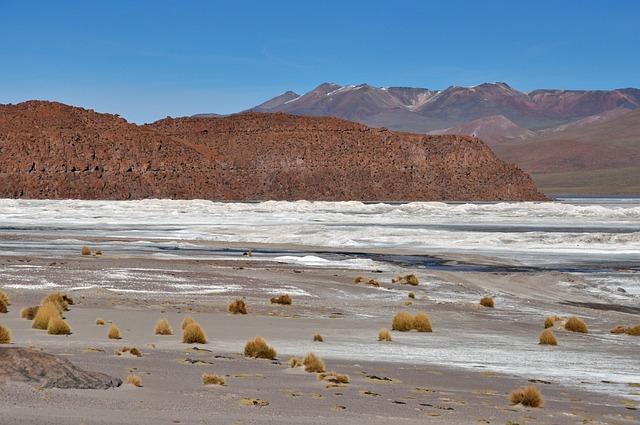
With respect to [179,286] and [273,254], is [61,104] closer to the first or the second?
[273,254]

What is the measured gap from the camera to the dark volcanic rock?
945cm

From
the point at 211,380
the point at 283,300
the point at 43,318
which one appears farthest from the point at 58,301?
the point at 211,380

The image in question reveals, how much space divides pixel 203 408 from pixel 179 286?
697 inches

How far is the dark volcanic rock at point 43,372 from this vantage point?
372 inches

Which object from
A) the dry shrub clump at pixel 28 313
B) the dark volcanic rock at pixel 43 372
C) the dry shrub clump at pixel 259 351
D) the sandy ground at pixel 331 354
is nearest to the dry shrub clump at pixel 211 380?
the sandy ground at pixel 331 354

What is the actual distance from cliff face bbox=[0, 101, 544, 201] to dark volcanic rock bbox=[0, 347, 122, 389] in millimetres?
125914

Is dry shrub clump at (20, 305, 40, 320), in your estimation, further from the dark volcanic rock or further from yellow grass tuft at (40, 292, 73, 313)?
the dark volcanic rock

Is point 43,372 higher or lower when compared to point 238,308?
higher

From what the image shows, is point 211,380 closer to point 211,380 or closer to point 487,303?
point 211,380

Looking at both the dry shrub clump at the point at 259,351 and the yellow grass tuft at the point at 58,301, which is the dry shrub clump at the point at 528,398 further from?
the yellow grass tuft at the point at 58,301

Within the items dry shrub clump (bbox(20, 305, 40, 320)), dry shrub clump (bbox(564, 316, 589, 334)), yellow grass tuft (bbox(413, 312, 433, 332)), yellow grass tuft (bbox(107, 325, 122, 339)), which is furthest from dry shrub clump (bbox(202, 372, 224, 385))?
dry shrub clump (bbox(564, 316, 589, 334))

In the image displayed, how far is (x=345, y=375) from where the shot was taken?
39.9 feet

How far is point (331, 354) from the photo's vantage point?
1522 centimetres

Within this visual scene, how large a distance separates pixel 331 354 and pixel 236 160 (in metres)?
139
